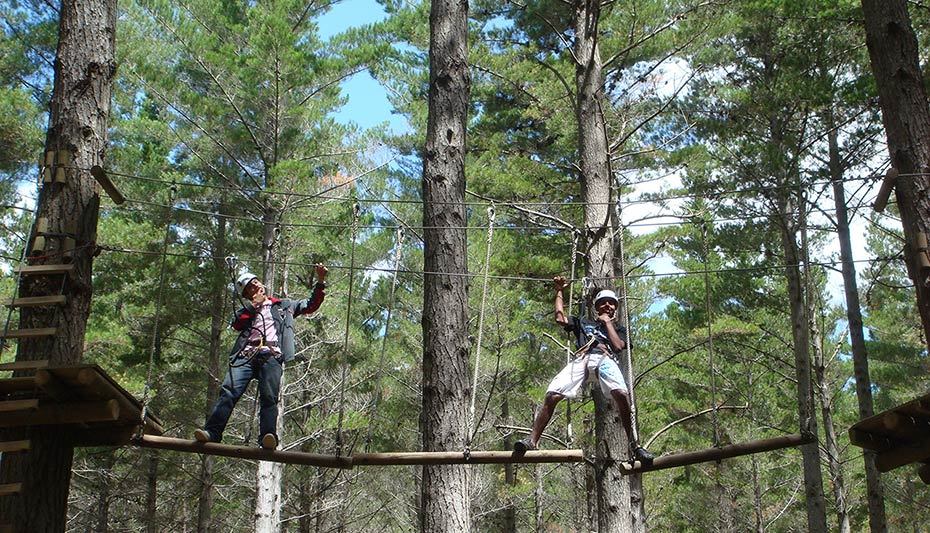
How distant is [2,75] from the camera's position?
12.8 meters

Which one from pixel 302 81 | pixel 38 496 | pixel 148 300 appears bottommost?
pixel 38 496

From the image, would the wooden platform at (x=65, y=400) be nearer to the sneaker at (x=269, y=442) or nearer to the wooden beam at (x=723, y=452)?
the sneaker at (x=269, y=442)

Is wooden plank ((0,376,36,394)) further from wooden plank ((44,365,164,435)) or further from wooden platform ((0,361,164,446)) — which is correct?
wooden plank ((44,365,164,435))

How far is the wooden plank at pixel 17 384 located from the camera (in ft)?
15.8

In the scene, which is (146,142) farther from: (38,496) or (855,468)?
(855,468)

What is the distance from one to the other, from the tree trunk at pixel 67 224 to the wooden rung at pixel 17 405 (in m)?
0.28

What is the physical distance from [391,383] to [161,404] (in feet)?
14.4

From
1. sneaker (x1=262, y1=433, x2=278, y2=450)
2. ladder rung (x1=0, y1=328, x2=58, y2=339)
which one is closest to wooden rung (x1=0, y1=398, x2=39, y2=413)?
ladder rung (x1=0, y1=328, x2=58, y2=339)

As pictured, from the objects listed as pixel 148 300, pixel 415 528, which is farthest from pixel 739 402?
pixel 148 300

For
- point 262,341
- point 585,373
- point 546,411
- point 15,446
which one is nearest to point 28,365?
point 15,446

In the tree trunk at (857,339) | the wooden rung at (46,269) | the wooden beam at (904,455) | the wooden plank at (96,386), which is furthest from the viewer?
the tree trunk at (857,339)

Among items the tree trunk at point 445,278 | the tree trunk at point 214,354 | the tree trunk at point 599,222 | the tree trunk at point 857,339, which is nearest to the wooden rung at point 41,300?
the tree trunk at point 445,278

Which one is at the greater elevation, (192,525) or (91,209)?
(91,209)

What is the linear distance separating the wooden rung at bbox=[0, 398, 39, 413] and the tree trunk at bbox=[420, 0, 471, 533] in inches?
95.8
